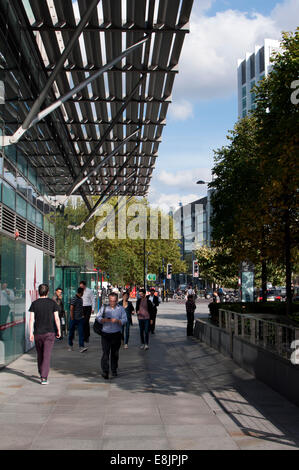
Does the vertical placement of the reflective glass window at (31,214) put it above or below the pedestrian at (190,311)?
above

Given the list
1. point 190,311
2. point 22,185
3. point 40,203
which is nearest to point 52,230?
point 40,203

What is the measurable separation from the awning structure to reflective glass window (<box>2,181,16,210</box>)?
1.15 m

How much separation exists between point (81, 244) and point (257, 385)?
19065 millimetres

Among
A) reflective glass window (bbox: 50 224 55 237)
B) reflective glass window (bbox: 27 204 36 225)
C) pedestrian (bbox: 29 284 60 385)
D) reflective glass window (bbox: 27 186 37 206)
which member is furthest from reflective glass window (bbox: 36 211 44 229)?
pedestrian (bbox: 29 284 60 385)

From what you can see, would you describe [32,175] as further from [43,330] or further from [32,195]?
[43,330]

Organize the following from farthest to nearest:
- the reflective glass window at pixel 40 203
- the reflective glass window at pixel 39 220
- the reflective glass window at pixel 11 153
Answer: the reflective glass window at pixel 40 203 → the reflective glass window at pixel 39 220 → the reflective glass window at pixel 11 153

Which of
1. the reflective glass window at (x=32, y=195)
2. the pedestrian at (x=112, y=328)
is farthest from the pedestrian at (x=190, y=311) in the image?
the pedestrian at (x=112, y=328)

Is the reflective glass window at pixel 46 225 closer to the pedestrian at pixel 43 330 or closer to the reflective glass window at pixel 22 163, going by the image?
the reflective glass window at pixel 22 163

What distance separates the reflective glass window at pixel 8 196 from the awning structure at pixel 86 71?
45.3 inches

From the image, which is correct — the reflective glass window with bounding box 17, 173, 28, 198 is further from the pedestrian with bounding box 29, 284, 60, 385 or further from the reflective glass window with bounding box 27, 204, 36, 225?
the pedestrian with bounding box 29, 284, 60, 385

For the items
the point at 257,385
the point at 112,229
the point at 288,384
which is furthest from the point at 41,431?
the point at 112,229

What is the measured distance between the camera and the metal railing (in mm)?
10070

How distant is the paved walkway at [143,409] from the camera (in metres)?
6.82

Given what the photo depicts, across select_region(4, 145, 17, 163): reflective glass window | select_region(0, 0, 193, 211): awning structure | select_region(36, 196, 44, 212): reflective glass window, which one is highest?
select_region(0, 0, 193, 211): awning structure
